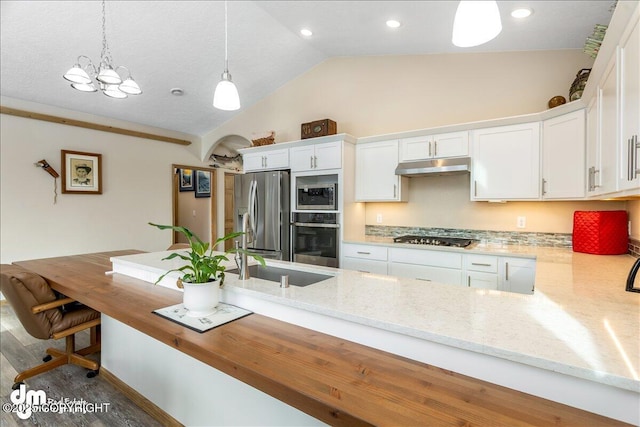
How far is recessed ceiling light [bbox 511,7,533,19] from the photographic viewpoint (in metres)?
2.41

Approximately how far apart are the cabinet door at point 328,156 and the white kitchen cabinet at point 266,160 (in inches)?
19.6

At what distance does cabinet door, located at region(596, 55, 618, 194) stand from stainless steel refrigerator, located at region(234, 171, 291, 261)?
10.1 ft

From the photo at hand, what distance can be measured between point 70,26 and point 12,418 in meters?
3.38

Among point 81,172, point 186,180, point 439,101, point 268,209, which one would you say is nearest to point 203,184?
point 186,180

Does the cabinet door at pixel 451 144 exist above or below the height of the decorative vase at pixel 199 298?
above

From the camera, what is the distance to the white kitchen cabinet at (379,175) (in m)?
3.56

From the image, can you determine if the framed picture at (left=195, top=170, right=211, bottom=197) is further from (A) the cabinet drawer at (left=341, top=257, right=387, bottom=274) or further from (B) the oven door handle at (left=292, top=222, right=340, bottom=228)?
(A) the cabinet drawer at (left=341, top=257, right=387, bottom=274)

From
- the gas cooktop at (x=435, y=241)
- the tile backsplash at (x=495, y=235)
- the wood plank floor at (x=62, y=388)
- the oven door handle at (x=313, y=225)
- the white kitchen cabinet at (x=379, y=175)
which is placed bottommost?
the wood plank floor at (x=62, y=388)

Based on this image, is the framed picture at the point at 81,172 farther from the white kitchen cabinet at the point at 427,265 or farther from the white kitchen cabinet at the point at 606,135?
the white kitchen cabinet at the point at 606,135

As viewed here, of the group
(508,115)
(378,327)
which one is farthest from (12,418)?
(508,115)

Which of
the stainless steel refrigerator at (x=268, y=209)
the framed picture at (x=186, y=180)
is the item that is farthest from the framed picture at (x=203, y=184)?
the stainless steel refrigerator at (x=268, y=209)

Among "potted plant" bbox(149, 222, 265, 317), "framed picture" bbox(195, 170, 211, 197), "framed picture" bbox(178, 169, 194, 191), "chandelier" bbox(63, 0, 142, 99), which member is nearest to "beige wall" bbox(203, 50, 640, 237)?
"chandelier" bbox(63, 0, 142, 99)

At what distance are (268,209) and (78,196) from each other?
2847 mm

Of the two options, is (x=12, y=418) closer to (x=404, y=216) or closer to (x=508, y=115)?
(x=404, y=216)
